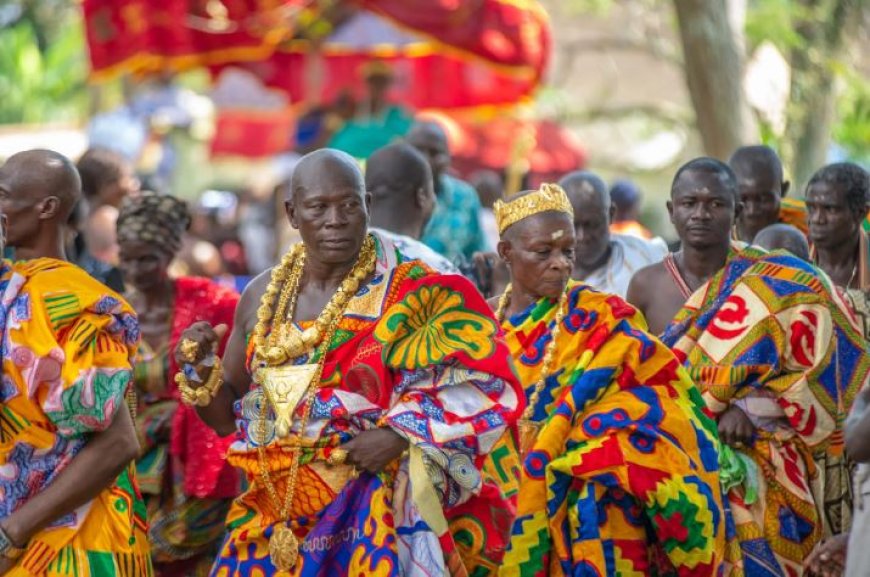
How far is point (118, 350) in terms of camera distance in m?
5.53

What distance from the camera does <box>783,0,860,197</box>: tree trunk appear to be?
1375 centimetres

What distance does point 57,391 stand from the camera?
5301 millimetres

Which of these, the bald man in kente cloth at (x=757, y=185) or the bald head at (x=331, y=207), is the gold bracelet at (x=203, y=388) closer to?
the bald head at (x=331, y=207)

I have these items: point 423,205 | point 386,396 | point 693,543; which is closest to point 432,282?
point 386,396

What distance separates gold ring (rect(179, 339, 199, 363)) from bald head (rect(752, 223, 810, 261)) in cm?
376

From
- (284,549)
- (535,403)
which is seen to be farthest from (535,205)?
(284,549)

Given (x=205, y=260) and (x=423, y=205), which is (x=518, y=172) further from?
(x=423, y=205)

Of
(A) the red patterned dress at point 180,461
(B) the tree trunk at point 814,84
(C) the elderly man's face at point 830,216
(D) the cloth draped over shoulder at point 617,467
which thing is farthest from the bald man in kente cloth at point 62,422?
(B) the tree trunk at point 814,84

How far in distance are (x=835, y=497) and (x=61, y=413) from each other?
4.11m

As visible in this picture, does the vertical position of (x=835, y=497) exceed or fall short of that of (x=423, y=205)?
it falls short

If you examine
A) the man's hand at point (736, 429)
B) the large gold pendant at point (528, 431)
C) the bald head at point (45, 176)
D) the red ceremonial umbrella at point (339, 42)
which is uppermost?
the red ceremonial umbrella at point (339, 42)

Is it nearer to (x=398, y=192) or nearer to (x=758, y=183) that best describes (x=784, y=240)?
(x=758, y=183)

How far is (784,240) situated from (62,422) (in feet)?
14.7

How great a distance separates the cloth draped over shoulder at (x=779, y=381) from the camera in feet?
24.0
